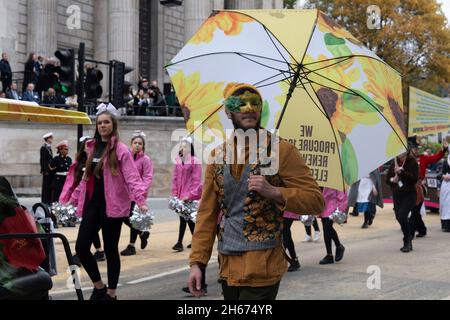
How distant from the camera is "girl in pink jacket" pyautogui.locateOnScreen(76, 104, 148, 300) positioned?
7.16 metres

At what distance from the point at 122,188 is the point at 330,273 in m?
3.54

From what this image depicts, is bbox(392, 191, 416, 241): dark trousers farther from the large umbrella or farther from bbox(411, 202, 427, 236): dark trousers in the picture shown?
the large umbrella

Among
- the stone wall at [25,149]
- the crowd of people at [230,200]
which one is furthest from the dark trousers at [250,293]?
the stone wall at [25,149]

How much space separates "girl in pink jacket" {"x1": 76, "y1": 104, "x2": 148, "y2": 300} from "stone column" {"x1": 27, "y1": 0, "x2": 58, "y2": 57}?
68.5ft

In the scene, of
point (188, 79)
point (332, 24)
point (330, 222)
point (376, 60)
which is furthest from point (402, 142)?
point (330, 222)

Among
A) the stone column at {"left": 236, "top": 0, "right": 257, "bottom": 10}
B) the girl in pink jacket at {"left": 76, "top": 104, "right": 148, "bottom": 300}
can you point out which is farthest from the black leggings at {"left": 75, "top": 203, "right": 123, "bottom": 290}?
the stone column at {"left": 236, "top": 0, "right": 257, "bottom": 10}

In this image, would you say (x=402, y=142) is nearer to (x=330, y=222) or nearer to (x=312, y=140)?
(x=312, y=140)

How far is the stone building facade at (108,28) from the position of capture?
26995 millimetres

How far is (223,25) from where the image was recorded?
654cm

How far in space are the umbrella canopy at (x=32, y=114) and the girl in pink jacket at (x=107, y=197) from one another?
1020mm

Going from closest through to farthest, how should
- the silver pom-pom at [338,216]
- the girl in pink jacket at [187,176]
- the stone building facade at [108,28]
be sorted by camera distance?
the silver pom-pom at [338,216] < the girl in pink jacket at [187,176] < the stone building facade at [108,28]

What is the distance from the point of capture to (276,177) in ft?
13.7
